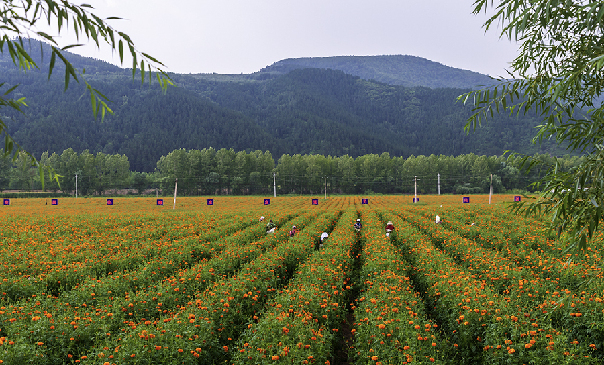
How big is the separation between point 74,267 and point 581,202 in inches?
571

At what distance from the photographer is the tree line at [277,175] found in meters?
119

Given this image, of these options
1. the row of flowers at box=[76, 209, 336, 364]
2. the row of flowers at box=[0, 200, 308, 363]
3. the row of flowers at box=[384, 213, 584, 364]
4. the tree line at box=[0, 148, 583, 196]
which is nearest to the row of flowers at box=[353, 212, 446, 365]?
the row of flowers at box=[384, 213, 584, 364]

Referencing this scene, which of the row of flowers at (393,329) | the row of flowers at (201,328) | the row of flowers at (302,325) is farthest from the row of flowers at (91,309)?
the row of flowers at (393,329)

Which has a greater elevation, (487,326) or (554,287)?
(554,287)

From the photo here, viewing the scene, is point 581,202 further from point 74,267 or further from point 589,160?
point 74,267

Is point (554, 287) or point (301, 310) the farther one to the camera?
point (554, 287)

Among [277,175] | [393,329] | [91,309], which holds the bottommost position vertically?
[91,309]

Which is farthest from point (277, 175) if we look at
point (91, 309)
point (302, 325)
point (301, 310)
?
point (302, 325)

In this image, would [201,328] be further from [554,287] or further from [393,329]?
[554,287]

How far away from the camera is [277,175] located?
12888cm

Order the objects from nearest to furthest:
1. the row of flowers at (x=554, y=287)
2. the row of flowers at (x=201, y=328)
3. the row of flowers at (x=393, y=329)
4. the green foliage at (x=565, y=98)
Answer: the green foliage at (x=565, y=98), the row of flowers at (x=201, y=328), the row of flowers at (x=393, y=329), the row of flowers at (x=554, y=287)

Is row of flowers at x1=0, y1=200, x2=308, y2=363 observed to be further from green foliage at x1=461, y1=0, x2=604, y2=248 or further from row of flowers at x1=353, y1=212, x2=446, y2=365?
green foliage at x1=461, y1=0, x2=604, y2=248

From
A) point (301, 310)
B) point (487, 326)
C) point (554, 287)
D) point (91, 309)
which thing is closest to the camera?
point (487, 326)

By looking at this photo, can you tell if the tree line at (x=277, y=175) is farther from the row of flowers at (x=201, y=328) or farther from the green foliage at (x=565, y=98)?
the green foliage at (x=565, y=98)
